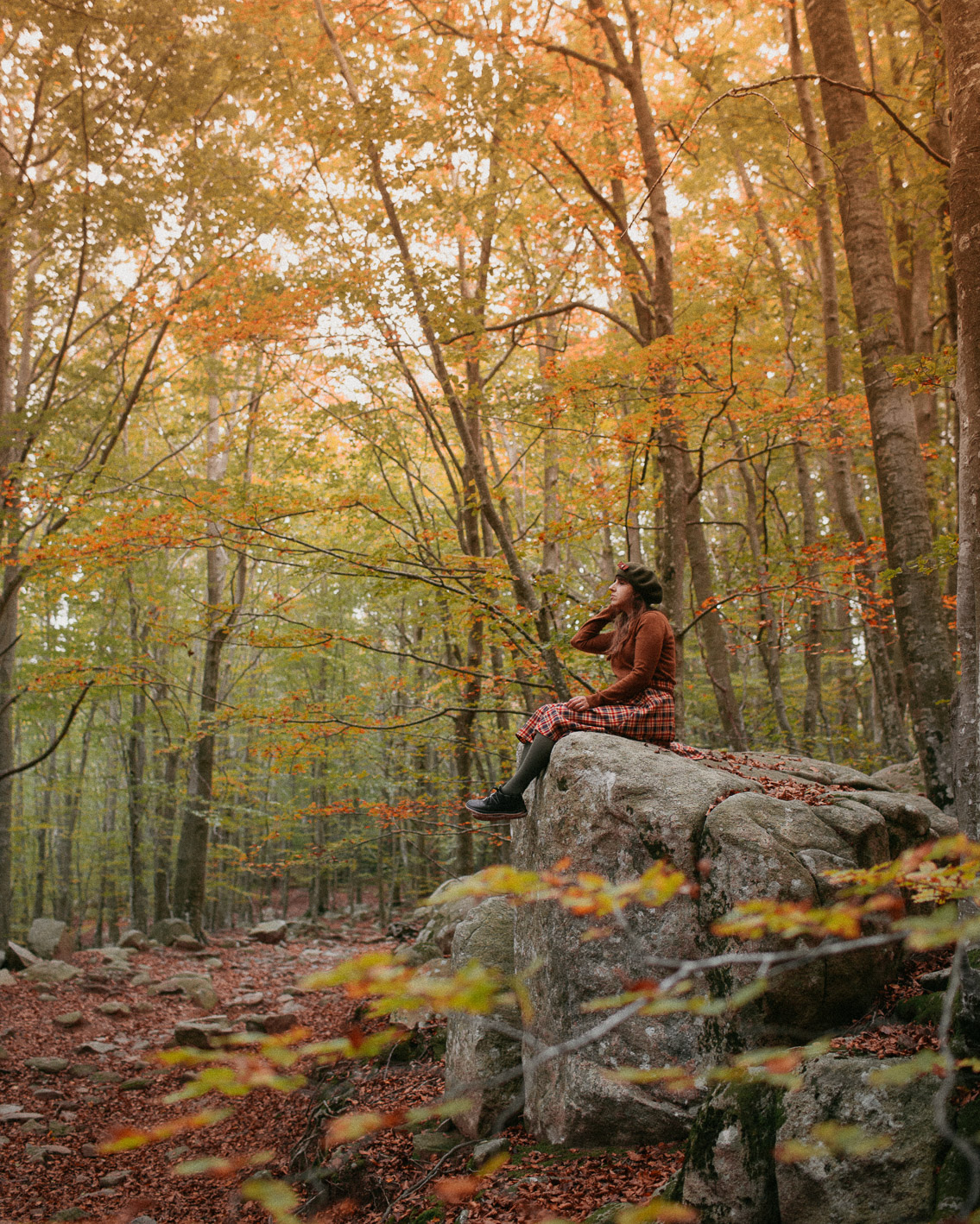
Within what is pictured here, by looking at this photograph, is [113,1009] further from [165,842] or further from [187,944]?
[165,842]

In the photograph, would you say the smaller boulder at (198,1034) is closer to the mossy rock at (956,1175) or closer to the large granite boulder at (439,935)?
the large granite boulder at (439,935)

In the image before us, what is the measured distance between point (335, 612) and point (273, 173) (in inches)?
411

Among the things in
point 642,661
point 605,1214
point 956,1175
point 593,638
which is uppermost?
point 593,638

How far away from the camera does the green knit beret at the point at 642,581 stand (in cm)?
521

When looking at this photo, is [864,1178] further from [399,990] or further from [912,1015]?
[399,990]

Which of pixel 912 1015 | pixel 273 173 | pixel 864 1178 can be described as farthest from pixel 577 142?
pixel 864 1178

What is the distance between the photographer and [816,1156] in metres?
2.85

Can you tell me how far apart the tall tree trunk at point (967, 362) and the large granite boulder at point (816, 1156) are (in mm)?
1092

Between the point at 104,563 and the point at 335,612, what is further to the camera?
the point at 335,612

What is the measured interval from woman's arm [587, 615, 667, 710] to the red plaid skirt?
0.09m

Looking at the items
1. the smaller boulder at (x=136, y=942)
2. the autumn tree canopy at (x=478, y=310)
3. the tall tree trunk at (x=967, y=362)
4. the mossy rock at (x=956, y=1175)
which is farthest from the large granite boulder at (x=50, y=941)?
the tall tree trunk at (x=967, y=362)

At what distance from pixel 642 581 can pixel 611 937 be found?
7.63 ft

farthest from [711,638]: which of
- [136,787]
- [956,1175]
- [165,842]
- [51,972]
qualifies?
[165,842]

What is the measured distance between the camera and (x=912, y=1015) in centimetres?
359
